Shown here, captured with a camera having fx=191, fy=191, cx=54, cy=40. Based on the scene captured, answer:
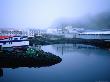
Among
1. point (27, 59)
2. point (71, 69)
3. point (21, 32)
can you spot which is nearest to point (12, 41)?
point (21, 32)

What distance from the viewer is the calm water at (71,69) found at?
12.7 feet

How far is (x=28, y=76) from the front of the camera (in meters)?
4.00

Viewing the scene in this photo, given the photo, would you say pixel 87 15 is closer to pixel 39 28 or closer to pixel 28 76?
pixel 39 28

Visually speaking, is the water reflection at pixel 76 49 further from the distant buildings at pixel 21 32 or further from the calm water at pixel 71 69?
the distant buildings at pixel 21 32

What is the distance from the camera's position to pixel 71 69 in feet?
13.7

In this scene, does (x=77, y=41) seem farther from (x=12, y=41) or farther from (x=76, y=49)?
(x=12, y=41)

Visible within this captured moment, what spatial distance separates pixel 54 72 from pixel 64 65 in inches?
10.5

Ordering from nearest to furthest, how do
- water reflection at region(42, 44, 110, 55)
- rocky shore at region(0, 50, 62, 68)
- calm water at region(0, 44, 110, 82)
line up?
calm water at region(0, 44, 110, 82)
rocky shore at region(0, 50, 62, 68)
water reflection at region(42, 44, 110, 55)

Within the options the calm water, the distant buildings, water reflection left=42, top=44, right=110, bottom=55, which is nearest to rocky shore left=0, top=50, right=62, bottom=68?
the calm water

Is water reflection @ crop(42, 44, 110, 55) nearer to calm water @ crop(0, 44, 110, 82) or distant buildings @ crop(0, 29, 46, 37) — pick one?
calm water @ crop(0, 44, 110, 82)

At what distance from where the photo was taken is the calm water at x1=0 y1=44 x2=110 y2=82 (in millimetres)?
3881

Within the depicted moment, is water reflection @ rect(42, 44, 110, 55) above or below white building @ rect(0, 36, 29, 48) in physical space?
below

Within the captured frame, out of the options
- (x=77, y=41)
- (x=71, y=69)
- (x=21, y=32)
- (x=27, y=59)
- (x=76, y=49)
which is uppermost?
(x=21, y=32)

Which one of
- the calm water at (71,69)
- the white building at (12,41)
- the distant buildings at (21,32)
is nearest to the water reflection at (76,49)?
the calm water at (71,69)
